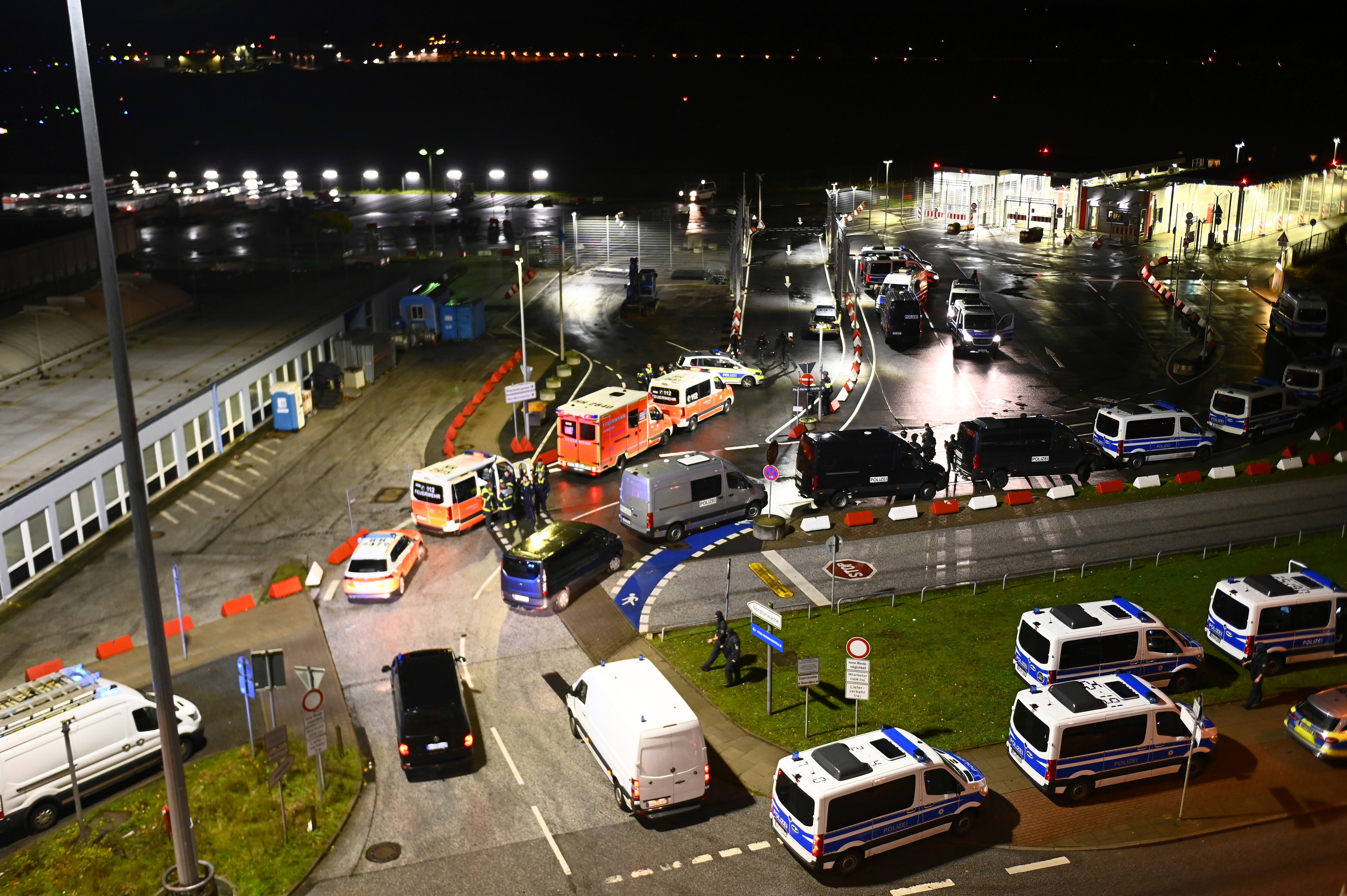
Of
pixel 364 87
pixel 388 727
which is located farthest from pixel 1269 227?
pixel 364 87

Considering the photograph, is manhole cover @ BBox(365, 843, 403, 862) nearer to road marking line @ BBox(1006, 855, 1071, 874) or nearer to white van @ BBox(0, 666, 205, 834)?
white van @ BBox(0, 666, 205, 834)

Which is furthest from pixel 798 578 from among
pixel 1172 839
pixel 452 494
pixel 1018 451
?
pixel 1172 839

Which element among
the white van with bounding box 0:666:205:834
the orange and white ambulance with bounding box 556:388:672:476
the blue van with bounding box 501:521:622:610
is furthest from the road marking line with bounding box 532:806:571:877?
the orange and white ambulance with bounding box 556:388:672:476

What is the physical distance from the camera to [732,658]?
22766 millimetres

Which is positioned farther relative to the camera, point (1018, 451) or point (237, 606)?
point (1018, 451)

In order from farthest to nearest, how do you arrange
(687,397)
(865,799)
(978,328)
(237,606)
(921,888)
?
1. (978,328)
2. (687,397)
3. (237,606)
4. (865,799)
5. (921,888)

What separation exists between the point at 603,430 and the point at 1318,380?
25.3 metres

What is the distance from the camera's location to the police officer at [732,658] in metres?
22.7

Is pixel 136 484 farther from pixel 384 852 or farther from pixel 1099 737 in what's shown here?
pixel 1099 737

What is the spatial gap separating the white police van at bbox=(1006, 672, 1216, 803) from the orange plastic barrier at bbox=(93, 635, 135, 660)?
19629 mm

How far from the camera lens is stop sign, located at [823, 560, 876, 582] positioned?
27891mm

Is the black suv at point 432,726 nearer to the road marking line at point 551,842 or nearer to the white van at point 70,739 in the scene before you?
the road marking line at point 551,842

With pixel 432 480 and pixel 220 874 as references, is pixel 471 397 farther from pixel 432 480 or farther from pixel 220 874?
pixel 220 874

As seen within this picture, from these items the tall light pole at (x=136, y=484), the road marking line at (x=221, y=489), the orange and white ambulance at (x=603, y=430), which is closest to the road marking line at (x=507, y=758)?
the tall light pole at (x=136, y=484)
